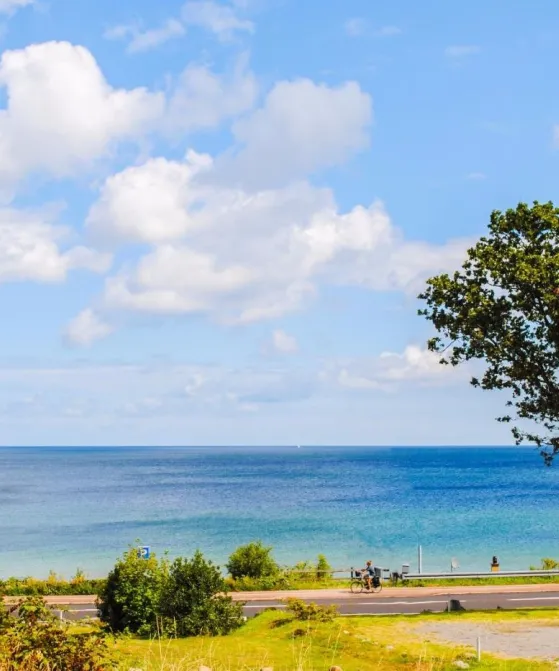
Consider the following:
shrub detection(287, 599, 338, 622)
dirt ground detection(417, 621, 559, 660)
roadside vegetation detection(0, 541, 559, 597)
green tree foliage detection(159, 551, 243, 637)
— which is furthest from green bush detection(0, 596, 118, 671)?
roadside vegetation detection(0, 541, 559, 597)

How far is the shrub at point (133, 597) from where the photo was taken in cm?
2789

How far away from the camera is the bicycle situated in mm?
42031

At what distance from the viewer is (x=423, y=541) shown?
278ft

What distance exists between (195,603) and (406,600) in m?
16.2

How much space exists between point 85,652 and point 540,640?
72.4 feet

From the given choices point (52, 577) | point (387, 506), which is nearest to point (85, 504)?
point (387, 506)

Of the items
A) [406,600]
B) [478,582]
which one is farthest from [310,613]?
[478,582]

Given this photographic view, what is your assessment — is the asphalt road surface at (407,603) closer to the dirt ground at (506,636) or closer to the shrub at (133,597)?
the dirt ground at (506,636)

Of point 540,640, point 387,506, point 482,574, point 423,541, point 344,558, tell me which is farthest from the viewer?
point 387,506

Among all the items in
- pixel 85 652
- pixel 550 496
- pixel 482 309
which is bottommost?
pixel 550 496

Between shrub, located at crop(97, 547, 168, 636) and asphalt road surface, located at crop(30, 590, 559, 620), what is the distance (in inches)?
282

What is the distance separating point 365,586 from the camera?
42188 mm

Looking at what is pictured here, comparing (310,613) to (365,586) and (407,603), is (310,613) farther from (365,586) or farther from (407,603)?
(365,586)

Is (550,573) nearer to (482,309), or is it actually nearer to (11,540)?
(482,309)
